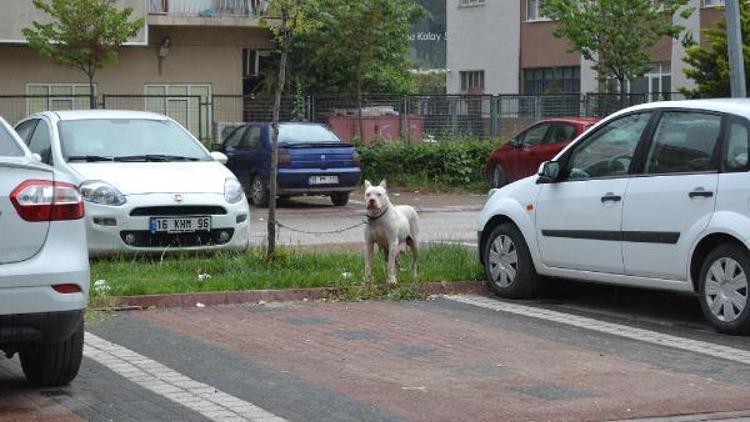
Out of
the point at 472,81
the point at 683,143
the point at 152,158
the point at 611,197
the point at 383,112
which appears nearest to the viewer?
the point at 683,143

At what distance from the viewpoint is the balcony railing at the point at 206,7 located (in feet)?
119

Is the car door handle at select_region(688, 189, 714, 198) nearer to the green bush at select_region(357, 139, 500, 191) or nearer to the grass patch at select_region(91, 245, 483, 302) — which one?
the grass patch at select_region(91, 245, 483, 302)

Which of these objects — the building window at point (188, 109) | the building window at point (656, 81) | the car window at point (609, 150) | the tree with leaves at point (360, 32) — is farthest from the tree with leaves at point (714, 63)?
the car window at point (609, 150)

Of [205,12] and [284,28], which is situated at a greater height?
[205,12]

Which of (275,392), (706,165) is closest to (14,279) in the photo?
(275,392)

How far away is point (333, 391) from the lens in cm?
786

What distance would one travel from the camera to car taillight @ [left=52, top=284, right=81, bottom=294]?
7184 millimetres

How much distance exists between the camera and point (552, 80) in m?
48.7

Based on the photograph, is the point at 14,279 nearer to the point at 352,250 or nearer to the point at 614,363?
the point at 614,363

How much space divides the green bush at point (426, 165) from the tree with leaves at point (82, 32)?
645 centimetres

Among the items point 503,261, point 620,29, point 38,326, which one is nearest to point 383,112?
point 620,29

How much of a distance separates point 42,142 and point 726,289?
7.42 metres

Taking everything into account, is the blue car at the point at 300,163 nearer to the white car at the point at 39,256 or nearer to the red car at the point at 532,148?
the red car at the point at 532,148

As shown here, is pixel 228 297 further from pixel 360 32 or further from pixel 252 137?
pixel 360 32
